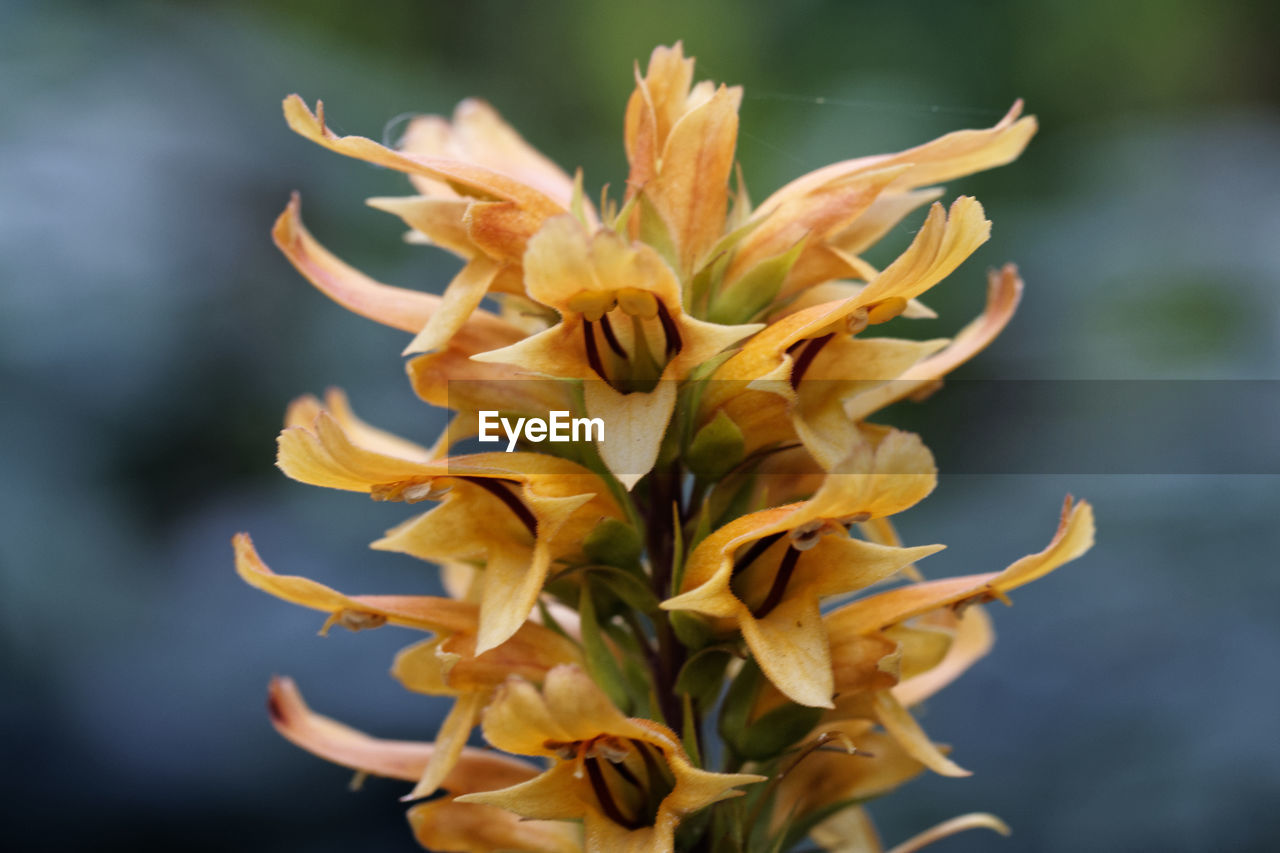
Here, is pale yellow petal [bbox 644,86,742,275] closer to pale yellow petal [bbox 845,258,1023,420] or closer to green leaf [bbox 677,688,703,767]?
pale yellow petal [bbox 845,258,1023,420]

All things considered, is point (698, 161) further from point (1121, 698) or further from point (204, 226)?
point (204, 226)

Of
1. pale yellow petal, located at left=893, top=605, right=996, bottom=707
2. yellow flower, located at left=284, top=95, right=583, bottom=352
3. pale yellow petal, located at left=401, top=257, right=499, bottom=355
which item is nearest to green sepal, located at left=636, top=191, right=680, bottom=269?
yellow flower, located at left=284, top=95, right=583, bottom=352

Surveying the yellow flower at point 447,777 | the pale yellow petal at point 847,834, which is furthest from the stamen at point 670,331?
the pale yellow petal at point 847,834

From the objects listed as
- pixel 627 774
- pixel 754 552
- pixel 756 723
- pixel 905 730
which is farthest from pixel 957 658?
pixel 627 774

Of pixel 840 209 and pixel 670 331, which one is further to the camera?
pixel 840 209

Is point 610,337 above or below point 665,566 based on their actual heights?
above

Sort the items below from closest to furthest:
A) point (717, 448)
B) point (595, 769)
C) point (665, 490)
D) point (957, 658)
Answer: point (595, 769), point (717, 448), point (665, 490), point (957, 658)

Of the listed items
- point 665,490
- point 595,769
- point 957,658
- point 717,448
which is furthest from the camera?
point 957,658

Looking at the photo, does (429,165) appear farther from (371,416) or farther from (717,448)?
(371,416)
